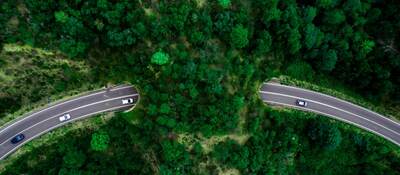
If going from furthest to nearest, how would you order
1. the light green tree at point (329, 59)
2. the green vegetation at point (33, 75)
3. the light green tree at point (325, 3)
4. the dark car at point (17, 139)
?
1. the light green tree at point (329, 59)
2. the light green tree at point (325, 3)
3. the dark car at point (17, 139)
4. the green vegetation at point (33, 75)

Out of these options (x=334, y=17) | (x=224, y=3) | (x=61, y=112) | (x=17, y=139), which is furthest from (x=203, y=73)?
(x=17, y=139)

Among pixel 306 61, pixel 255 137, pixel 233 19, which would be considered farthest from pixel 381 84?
pixel 233 19

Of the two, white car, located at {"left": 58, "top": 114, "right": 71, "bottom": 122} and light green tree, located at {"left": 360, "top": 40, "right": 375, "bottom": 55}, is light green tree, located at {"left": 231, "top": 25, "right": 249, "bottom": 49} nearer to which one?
light green tree, located at {"left": 360, "top": 40, "right": 375, "bottom": 55}

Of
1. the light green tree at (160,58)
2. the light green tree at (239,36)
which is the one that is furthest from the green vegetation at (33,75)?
the light green tree at (239,36)

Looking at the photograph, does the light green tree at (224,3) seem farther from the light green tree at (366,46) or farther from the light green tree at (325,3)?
the light green tree at (366,46)

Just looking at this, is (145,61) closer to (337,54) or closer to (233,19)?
(233,19)

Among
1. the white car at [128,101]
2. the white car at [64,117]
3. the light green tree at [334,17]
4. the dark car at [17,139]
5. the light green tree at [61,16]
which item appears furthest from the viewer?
the light green tree at [334,17]

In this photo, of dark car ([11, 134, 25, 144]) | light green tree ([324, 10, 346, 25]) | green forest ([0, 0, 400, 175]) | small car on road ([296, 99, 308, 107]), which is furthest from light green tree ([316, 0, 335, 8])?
dark car ([11, 134, 25, 144])
